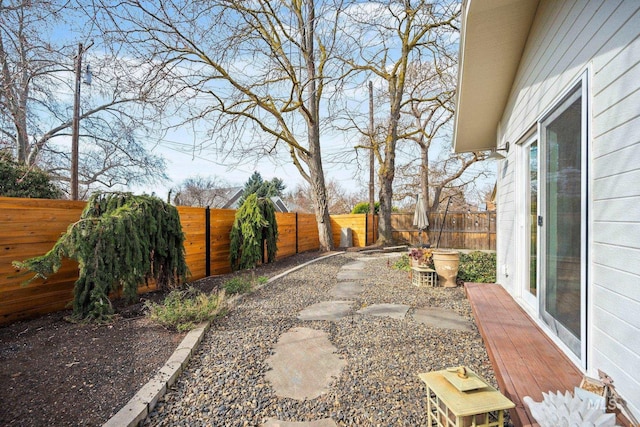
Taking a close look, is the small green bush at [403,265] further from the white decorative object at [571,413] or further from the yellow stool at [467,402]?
the white decorative object at [571,413]

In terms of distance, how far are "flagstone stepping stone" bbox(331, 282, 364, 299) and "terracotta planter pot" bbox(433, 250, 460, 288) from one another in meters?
1.44

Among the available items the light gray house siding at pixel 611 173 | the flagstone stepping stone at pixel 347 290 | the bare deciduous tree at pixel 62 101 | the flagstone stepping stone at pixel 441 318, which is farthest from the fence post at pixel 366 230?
the light gray house siding at pixel 611 173

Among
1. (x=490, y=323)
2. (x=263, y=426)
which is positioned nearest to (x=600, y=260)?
(x=490, y=323)

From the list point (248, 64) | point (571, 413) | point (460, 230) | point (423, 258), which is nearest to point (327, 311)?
point (423, 258)

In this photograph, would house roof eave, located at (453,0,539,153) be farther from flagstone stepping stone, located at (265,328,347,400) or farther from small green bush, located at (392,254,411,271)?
flagstone stepping stone, located at (265,328,347,400)

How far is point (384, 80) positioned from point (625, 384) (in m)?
12.1

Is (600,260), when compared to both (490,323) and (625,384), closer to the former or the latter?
(625,384)

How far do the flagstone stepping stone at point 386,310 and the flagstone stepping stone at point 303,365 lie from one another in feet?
3.07

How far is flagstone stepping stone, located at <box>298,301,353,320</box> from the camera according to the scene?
4.05 metres

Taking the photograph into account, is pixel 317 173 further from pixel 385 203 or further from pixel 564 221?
pixel 564 221

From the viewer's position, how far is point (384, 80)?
1211 cm

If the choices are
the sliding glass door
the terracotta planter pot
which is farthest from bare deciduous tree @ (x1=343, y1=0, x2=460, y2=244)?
the sliding glass door

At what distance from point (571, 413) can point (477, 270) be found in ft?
18.6

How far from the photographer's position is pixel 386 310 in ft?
14.1
